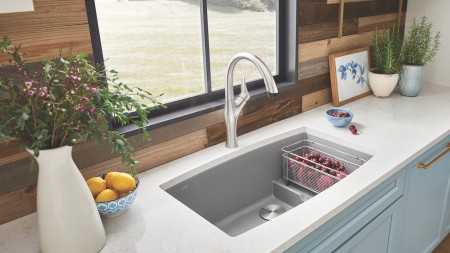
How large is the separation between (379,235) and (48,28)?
1.36m

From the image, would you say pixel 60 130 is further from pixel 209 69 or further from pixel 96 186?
pixel 209 69

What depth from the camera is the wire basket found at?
1.50 m

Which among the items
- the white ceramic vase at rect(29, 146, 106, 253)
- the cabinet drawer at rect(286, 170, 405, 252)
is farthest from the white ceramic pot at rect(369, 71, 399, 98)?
the white ceramic vase at rect(29, 146, 106, 253)

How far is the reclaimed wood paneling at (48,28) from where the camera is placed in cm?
100

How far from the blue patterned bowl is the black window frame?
28 cm

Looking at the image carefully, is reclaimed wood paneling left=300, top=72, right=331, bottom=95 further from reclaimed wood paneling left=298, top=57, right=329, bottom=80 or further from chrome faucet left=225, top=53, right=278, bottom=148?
chrome faucet left=225, top=53, right=278, bottom=148

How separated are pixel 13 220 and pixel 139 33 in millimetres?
993

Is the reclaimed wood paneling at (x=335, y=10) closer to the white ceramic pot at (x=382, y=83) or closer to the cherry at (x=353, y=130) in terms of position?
the white ceramic pot at (x=382, y=83)

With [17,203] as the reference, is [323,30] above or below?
above

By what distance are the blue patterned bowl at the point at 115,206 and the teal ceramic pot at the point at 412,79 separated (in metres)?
1.69

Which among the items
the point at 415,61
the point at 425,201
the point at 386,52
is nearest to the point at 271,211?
the point at 425,201

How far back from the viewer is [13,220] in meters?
1.12

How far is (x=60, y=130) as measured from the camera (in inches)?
33.7


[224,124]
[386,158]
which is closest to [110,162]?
[224,124]
